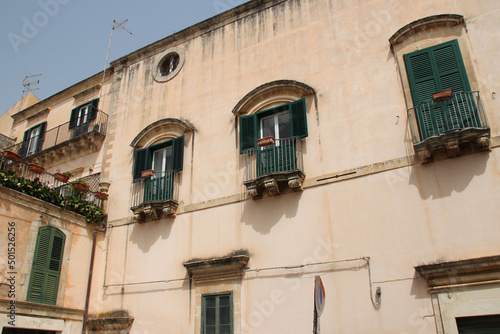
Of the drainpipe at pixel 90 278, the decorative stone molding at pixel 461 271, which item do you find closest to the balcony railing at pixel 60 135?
the drainpipe at pixel 90 278

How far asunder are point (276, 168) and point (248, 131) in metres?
1.68

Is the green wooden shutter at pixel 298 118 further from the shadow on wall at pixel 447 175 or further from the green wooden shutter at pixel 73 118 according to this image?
the green wooden shutter at pixel 73 118

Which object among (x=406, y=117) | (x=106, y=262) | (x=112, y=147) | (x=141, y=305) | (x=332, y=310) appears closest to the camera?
(x=332, y=310)

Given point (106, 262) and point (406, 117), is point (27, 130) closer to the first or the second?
point (106, 262)

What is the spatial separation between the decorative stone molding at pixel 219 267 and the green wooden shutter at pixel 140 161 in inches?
155

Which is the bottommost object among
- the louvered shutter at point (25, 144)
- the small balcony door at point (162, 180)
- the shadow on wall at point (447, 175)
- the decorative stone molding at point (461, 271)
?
the decorative stone molding at point (461, 271)

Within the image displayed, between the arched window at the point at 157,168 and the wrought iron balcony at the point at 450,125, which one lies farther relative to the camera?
the arched window at the point at 157,168

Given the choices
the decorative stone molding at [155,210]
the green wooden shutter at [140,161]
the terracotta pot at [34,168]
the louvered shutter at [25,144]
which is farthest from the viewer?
the louvered shutter at [25,144]

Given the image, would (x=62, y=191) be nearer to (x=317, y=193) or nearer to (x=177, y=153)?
(x=177, y=153)

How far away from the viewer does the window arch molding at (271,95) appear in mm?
12164

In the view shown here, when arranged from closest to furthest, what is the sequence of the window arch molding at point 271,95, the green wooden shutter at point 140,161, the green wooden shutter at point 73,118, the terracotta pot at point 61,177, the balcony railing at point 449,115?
the balcony railing at point 449,115 < the window arch molding at point 271,95 < the green wooden shutter at point 140,161 < the terracotta pot at point 61,177 < the green wooden shutter at point 73,118

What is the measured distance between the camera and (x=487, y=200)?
8867 mm

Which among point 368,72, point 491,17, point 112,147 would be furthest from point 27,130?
point 491,17

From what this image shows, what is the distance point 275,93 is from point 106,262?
24.8ft
